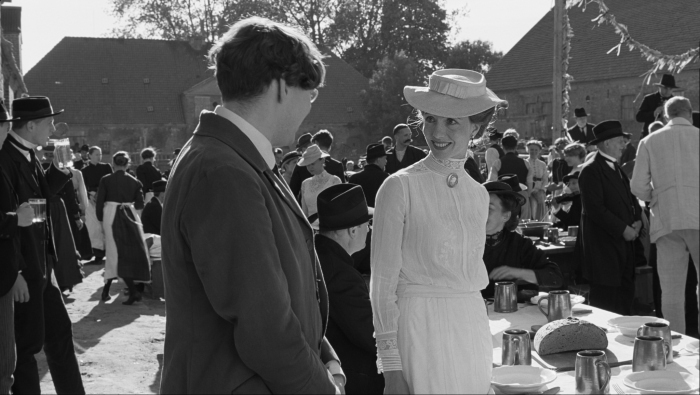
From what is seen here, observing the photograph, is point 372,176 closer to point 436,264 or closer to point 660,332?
point 660,332

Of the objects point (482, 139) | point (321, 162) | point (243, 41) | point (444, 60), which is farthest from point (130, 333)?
point (444, 60)

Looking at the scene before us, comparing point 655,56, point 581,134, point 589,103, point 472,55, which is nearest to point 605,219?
point 655,56

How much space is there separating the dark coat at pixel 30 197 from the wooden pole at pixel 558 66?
9655mm

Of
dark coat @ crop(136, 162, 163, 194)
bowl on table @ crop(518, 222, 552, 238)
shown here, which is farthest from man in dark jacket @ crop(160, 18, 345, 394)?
dark coat @ crop(136, 162, 163, 194)

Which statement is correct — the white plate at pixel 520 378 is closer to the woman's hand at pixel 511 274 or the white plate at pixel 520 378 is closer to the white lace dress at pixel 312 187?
the woman's hand at pixel 511 274

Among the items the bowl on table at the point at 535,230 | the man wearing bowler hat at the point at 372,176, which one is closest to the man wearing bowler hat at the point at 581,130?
the man wearing bowler hat at the point at 372,176

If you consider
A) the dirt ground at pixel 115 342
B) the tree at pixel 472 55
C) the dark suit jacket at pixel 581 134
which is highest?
the tree at pixel 472 55

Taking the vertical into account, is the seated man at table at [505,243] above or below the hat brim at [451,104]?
below

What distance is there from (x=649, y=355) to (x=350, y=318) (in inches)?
48.3

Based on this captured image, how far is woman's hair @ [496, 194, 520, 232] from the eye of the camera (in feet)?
14.6

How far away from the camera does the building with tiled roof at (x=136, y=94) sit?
41.3 m

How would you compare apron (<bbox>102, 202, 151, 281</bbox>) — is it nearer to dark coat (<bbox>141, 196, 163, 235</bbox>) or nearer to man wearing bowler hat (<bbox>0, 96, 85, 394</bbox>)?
dark coat (<bbox>141, 196, 163, 235</bbox>)

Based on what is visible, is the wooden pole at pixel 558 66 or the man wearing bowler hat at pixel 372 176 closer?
the man wearing bowler hat at pixel 372 176

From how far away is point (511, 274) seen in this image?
13.9ft
